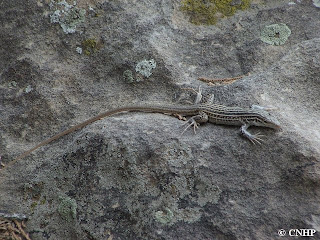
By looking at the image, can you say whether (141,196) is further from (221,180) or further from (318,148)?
(318,148)

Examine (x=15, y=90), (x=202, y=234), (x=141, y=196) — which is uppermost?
(x=15, y=90)

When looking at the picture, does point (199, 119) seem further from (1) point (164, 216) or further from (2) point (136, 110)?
(1) point (164, 216)

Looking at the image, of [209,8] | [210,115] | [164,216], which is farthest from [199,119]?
[209,8]

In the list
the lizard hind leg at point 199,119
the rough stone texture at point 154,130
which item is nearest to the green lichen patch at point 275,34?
the rough stone texture at point 154,130

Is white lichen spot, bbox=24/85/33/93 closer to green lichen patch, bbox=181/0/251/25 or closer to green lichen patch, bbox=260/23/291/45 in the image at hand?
green lichen patch, bbox=181/0/251/25

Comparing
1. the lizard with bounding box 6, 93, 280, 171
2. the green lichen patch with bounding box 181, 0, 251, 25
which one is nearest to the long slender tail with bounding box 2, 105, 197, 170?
the lizard with bounding box 6, 93, 280, 171

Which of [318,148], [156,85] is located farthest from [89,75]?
[318,148]
